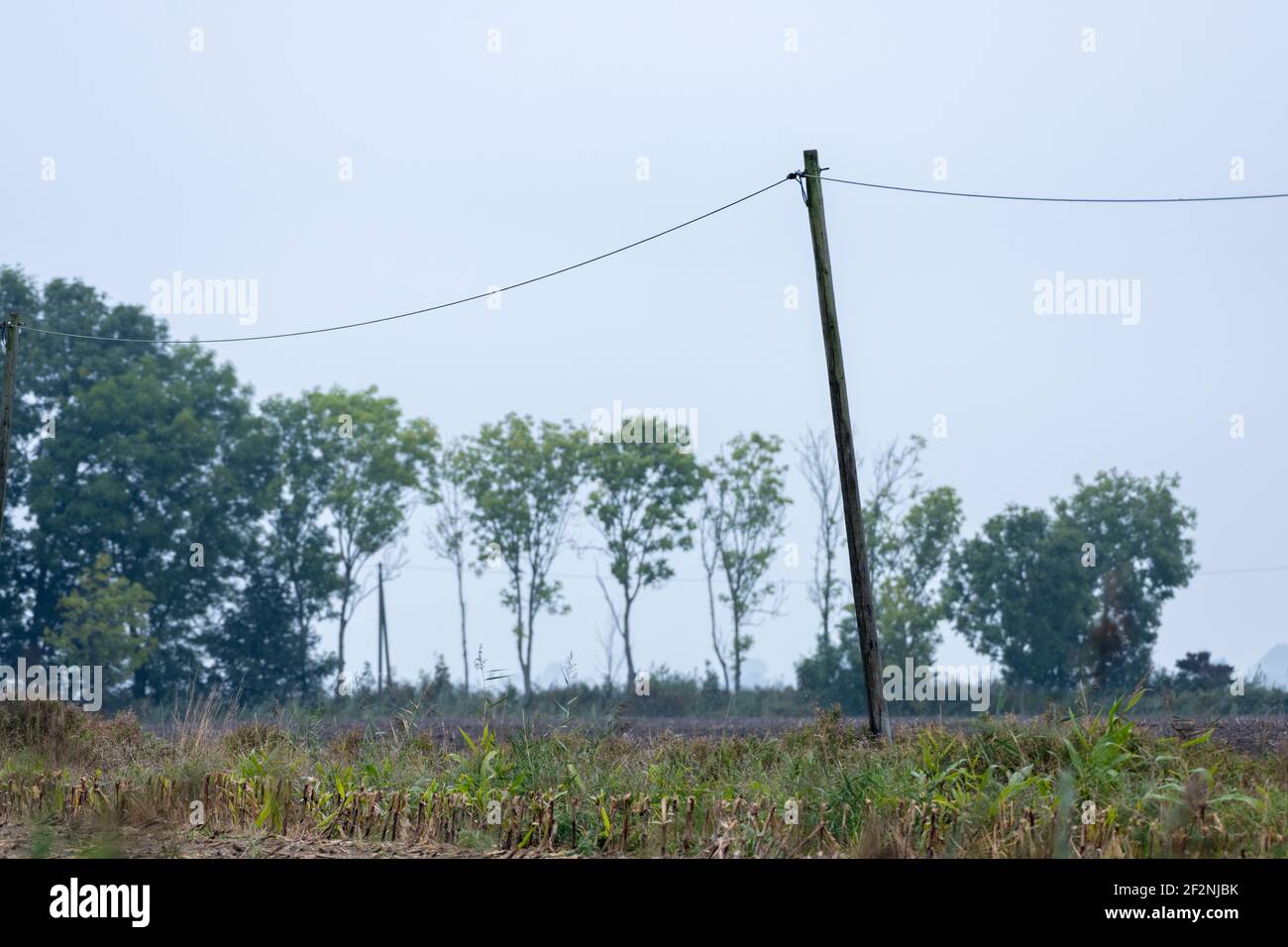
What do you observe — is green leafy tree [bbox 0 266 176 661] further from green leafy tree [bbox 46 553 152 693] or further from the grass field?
the grass field

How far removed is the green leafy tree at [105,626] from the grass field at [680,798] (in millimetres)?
35691

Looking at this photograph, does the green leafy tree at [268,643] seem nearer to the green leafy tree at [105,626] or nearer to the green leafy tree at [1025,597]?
the green leafy tree at [105,626]

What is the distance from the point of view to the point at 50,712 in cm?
2061

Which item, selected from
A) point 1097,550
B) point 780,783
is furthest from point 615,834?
point 1097,550

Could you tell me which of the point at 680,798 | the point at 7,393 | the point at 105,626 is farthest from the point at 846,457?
the point at 105,626

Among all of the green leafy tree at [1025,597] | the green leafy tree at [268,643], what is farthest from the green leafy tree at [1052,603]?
the green leafy tree at [268,643]

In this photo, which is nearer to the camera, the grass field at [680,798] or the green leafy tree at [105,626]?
the grass field at [680,798]

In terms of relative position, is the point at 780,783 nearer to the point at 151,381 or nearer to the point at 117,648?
the point at 117,648

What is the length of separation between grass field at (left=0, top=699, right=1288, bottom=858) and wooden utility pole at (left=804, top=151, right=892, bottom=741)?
2.41 m

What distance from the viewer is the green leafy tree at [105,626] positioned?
4769 cm

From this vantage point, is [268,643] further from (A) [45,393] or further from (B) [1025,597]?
(B) [1025,597]

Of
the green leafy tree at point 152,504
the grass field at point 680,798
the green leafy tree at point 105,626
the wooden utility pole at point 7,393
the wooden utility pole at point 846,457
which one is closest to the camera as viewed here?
the grass field at point 680,798

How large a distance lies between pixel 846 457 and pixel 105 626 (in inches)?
1467

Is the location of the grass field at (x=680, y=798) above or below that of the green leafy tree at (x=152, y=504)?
below
